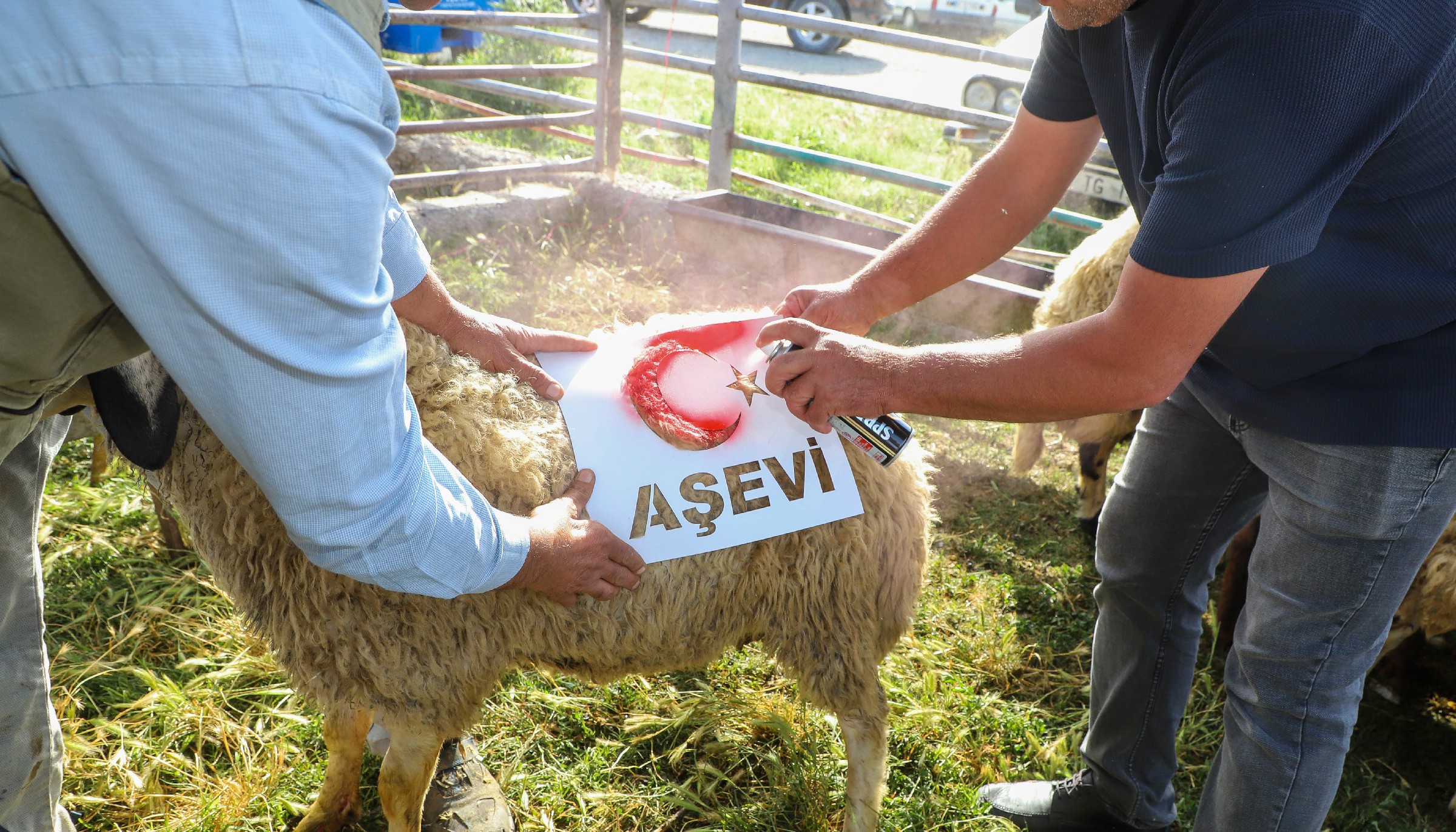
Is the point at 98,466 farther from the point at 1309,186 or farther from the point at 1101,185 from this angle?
the point at 1101,185

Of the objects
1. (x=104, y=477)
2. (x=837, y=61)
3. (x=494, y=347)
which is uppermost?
(x=494, y=347)

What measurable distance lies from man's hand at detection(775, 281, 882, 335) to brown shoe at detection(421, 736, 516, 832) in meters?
1.47

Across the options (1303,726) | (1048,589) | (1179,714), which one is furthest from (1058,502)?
(1303,726)

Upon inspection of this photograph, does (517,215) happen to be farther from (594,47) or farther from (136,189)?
(136,189)

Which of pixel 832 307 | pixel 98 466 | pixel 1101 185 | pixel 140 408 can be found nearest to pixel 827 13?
pixel 1101 185

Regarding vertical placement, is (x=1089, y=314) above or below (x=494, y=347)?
below

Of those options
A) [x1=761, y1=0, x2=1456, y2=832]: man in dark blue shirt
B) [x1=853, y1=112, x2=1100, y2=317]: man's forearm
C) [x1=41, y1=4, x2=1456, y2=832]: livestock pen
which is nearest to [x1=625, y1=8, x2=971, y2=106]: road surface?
[x1=41, y1=4, x2=1456, y2=832]: livestock pen

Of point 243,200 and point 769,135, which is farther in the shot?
point 769,135

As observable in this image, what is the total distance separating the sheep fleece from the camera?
1798mm

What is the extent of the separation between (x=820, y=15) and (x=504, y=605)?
14549 millimetres

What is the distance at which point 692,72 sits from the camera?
6328 mm

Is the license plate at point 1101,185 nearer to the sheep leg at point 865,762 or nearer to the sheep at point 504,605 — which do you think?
the sheep at point 504,605

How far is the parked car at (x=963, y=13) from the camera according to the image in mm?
14742

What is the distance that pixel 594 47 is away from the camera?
6371 millimetres
